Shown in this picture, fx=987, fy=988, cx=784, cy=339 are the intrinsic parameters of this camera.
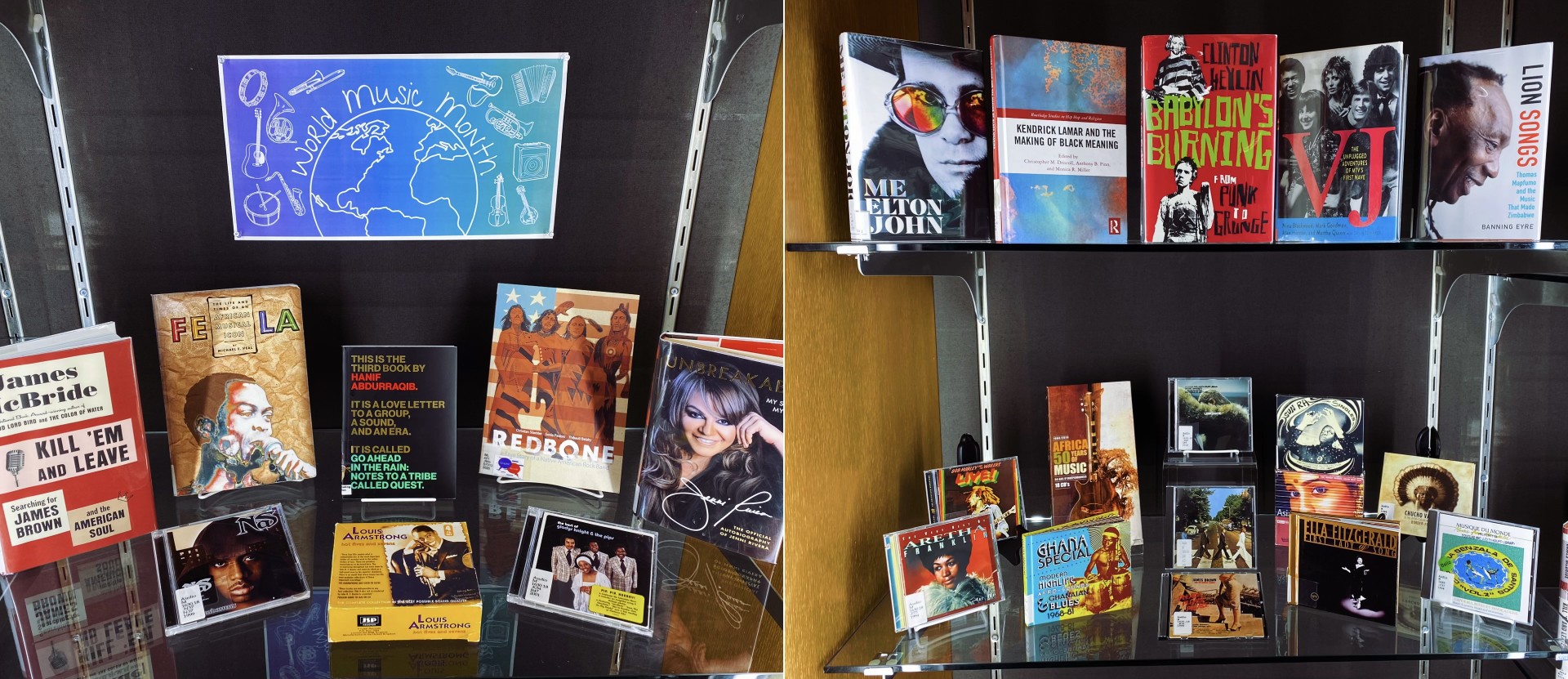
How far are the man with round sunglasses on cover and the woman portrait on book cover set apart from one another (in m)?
0.42

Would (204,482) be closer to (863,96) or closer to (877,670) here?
(877,670)

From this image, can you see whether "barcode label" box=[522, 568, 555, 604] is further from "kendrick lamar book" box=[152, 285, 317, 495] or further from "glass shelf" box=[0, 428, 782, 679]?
"kendrick lamar book" box=[152, 285, 317, 495]

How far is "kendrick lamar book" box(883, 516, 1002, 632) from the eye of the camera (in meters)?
1.43

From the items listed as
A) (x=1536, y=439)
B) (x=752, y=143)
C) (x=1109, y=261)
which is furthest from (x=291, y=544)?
(x=1536, y=439)

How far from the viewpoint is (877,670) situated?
139 centimetres

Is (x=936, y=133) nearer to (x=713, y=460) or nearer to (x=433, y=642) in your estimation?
(x=713, y=460)

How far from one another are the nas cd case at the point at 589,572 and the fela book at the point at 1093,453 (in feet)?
2.30

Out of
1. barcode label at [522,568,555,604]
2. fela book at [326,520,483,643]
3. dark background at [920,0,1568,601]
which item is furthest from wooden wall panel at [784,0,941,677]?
fela book at [326,520,483,643]

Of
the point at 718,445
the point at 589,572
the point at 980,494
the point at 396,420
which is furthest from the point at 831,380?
the point at 396,420

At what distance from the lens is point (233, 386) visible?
1.69 meters

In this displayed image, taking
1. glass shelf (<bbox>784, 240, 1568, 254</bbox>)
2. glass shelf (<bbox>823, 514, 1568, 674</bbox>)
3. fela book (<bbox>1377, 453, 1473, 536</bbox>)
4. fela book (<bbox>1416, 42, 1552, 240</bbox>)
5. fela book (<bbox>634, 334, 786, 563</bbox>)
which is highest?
fela book (<bbox>1416, 42, 1552, 240</bbox>)

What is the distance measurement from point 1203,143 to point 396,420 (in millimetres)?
1364

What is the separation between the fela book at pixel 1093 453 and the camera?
5.52 ft

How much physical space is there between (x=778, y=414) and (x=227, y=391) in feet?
3.13
